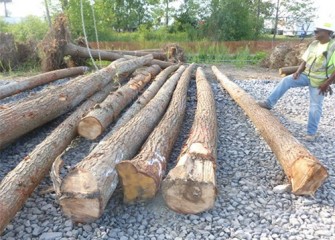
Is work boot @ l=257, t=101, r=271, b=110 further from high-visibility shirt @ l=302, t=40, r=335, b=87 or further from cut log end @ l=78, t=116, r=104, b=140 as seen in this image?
cut log end @ l=78, t=116, r=104, b=140

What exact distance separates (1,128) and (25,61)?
8456 millimetres

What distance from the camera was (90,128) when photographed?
4523 mm

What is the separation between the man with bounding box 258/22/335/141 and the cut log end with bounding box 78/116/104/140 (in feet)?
9.43

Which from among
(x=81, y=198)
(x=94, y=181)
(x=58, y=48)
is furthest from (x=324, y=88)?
(x=58, y=48)

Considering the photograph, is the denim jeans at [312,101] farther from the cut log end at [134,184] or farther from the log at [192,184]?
the cut log end at [134,184]

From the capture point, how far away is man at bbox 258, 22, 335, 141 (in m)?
4.57

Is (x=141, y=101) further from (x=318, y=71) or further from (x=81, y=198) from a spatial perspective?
(x=81, y=198)

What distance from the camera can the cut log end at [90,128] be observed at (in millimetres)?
4469

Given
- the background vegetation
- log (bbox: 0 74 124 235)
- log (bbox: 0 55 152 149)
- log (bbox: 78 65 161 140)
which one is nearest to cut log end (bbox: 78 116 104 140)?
log (bbox: 78 65 161 140)

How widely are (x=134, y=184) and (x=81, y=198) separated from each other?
503 millimetres

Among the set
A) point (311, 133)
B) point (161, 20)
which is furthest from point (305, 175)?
point (161, 20)

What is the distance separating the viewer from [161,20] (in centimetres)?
2286

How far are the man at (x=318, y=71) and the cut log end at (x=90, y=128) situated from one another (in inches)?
113

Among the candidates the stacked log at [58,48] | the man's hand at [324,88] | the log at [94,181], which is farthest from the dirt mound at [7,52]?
the man's hand at [324,88]
